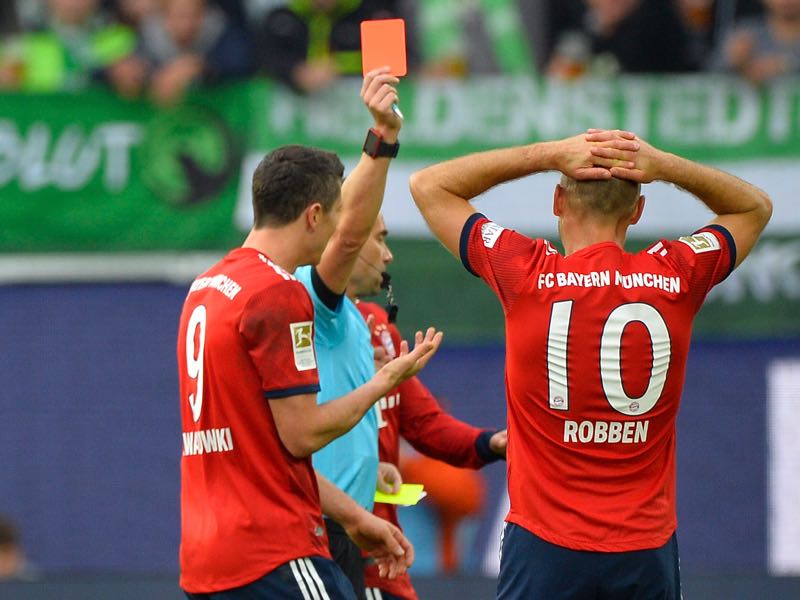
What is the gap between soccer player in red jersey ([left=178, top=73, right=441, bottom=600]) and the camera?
11.7 ft

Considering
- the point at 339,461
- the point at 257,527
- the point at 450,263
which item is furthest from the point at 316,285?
the point at 450,263

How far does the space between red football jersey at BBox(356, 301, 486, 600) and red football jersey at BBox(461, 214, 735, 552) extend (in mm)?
1200

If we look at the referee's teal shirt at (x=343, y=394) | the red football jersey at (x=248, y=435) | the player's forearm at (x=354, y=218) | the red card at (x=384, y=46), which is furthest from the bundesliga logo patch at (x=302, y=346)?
the red card at (x=384, y=46)

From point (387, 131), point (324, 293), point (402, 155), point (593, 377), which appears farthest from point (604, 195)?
point (402, 155)

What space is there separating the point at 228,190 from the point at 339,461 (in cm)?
408

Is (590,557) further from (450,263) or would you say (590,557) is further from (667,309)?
(450,263)

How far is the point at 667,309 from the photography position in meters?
3.72

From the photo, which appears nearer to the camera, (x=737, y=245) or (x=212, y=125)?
(x=737, y=245)

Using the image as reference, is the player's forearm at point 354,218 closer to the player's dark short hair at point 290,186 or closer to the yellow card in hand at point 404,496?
the player's dark short hair at point 290,186

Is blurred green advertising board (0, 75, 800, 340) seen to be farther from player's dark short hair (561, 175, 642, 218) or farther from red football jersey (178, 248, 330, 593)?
red football jersey (178, 248, 330, 593)

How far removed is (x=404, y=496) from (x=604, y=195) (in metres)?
1.32

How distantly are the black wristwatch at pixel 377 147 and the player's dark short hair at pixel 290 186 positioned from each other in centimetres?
18

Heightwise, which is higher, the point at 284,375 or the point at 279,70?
the point at 279,70

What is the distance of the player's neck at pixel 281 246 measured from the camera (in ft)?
12.5
